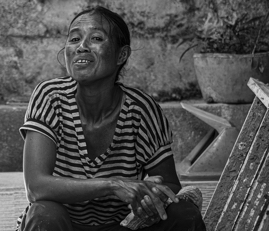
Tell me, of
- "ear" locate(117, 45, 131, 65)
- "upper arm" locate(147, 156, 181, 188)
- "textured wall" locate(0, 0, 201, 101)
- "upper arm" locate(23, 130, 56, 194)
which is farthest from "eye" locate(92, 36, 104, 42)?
"textured wall" locate(0, 0, 201, 101)

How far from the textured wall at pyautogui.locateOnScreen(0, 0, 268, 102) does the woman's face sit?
3160mm

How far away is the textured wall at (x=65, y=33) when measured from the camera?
20.9ft

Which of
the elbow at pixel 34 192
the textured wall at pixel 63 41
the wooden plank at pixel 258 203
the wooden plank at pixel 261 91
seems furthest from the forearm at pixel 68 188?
the textured wall at pixel 63 41

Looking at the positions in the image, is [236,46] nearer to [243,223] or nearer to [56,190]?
[243,223]

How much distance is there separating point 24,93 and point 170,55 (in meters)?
1.30

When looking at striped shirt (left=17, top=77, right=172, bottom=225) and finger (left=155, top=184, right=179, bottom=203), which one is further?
striped shirt (left=17, top=77, right=172, bottom=225)

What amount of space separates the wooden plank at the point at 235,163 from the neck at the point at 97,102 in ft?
2.68

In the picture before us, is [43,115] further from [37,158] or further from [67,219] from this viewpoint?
[67,219]

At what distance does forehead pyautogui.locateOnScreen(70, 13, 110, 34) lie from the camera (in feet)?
10.5

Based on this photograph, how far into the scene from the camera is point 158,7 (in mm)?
6422

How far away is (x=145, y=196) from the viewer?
2.87 metres

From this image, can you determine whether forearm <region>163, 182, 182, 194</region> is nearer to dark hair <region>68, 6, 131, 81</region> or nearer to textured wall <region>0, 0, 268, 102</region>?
dark hair <region>68, 6, 131, 81</region>

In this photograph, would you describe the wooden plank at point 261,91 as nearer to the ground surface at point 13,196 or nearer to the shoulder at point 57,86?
the shoulder at point 57,86

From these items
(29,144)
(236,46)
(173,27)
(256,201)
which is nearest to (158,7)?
(173,27)
